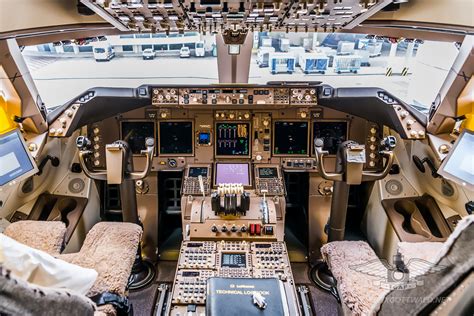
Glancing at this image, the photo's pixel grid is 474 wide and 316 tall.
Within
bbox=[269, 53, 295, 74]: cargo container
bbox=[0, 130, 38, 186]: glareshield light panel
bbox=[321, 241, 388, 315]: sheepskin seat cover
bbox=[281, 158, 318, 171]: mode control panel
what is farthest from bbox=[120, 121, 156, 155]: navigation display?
bbox=[321, 241, 388, 315]: sheepskin seat cover

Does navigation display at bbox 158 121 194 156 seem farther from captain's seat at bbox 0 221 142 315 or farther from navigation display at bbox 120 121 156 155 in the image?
captain's seat at bbox 0 221 142 315

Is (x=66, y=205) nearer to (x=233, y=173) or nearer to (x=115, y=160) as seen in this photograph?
(x=115, y=160)

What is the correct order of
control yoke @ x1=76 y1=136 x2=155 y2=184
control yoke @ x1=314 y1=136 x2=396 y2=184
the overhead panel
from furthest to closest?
control yoke @ x1=76 y1=136 x2=155 y2=184 → control yoke @ x1=314 y1=136 x2=396 y2=184 → the overhead panel

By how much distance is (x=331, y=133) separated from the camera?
354cm

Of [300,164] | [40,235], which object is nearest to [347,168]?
[300,164]

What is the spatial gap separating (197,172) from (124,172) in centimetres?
75

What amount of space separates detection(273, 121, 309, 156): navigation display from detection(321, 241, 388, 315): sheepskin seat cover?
4.19 feet

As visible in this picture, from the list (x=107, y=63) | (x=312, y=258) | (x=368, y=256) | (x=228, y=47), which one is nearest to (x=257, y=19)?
(x=228, y=47)

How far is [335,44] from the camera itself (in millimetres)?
4453

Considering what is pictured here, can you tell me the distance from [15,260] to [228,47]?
283 centimetres

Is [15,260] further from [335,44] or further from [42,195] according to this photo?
[335,44]

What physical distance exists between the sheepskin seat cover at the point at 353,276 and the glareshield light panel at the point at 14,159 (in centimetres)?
212

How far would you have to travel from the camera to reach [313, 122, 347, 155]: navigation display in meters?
3.52

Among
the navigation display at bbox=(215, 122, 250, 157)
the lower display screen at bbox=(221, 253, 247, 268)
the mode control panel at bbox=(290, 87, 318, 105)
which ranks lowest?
the lower display screen at bbox=(221, 253, 247, 268)
